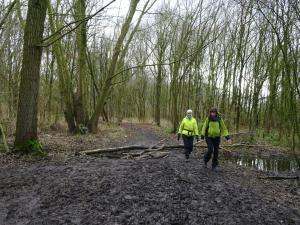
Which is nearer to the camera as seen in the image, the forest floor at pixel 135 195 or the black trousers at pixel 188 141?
the forest floor at pixel 135 195

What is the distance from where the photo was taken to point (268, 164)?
1154 cm

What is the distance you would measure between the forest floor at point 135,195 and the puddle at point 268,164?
2236mm

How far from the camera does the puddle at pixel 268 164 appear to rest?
10.7m

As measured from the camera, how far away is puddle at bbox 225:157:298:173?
10727 mm

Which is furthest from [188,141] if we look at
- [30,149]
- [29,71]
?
[29,71]

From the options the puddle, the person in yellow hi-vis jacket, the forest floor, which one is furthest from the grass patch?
the puddle

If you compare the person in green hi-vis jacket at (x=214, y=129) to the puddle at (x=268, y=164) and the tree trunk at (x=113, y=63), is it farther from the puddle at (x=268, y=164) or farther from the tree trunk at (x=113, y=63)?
the tree trunk at (x=113, y=63)

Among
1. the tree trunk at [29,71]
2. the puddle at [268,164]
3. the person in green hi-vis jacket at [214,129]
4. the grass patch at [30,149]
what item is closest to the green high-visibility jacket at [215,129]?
the person in green hi-vis jacket at [214,129]

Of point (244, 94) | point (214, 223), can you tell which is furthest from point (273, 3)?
point (244, 94)

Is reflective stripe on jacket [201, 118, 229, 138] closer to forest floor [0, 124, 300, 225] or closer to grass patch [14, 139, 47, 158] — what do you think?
forest floor [0, 124, 300, 225]

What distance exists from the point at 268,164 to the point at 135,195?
7873 millimetres

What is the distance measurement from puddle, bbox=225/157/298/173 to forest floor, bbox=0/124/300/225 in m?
2.24

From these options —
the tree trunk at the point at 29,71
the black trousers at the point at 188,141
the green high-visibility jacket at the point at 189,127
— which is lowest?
the black trousers at the point at 188,141

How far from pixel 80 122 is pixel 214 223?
43.0 feet
